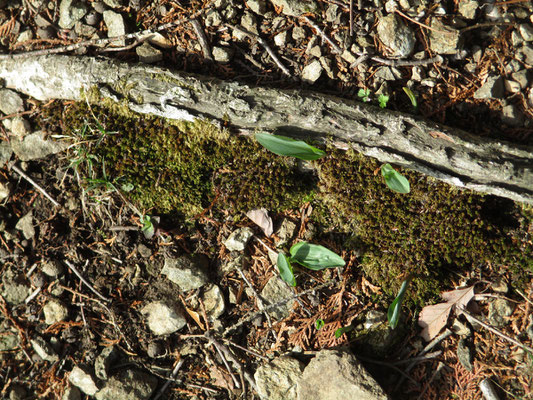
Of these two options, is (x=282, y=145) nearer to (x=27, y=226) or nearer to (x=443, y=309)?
(x=443, y=309)

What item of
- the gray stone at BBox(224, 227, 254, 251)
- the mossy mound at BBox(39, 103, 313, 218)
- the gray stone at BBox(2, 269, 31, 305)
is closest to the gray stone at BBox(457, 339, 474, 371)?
the mossy mound at BBox(39, 103, 313, 218)

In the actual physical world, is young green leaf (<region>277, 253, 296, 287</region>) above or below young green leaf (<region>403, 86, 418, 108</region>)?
below

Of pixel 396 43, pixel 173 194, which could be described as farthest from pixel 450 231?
pixel 173 194

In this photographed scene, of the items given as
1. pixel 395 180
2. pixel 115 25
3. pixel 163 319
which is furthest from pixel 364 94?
pixel 163 319

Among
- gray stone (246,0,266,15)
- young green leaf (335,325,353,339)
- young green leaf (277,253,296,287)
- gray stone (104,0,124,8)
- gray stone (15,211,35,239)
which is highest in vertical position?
gray stone (246,0,266,15)

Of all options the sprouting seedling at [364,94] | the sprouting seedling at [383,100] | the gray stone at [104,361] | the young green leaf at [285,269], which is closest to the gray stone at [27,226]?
the gray stone at [104,361]

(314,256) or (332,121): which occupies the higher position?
(332,121)

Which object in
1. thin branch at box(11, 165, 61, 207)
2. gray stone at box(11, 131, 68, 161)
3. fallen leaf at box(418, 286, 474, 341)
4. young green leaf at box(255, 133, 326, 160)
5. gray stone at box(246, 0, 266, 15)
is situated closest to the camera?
young green leaf at box(255, 133, 326, 160)

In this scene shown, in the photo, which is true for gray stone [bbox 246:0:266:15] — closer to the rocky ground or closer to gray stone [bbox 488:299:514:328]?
the rocky ground
